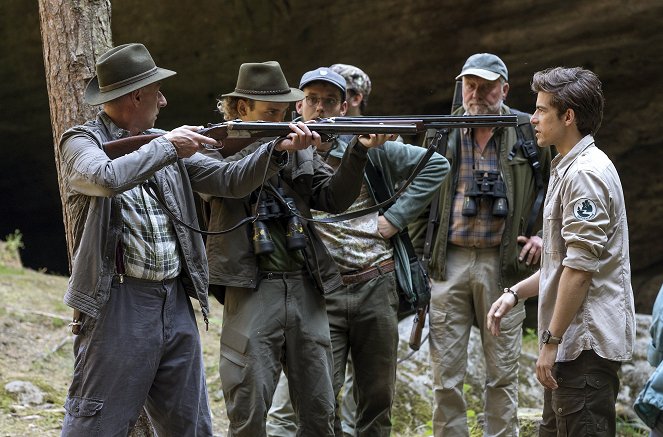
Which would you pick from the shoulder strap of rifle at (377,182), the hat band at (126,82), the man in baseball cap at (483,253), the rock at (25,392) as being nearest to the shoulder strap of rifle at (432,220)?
the man in baseball cap at (483,253)

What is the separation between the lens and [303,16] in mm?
9047

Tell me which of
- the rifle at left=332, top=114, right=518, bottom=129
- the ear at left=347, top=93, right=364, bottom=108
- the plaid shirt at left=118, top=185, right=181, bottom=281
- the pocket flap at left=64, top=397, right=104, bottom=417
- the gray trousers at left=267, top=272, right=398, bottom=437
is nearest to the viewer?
the pocket flap at left=64, top=397, right=104, bottom=417

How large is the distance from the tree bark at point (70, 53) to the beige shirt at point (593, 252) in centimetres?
233

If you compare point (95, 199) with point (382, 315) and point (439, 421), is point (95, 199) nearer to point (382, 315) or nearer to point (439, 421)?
point (382, 315)

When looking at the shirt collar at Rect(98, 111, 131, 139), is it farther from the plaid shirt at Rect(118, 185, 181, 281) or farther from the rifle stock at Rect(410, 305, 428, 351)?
the rifle stock at Rect(410, 305, 428, 351)

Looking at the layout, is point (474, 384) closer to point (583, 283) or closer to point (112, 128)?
point (583, 283)

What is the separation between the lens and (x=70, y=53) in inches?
186

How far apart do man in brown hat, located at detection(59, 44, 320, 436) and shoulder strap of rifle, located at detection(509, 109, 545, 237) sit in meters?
1.77

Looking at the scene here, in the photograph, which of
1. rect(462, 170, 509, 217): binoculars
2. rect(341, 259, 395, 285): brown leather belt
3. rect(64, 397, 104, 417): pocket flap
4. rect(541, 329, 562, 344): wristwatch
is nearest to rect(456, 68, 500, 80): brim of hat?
rect(462, 170, 509, 217): binoculars

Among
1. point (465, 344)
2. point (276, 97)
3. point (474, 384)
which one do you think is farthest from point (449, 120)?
point (474, 384)

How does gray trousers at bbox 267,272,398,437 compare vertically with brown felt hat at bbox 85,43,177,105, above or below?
below

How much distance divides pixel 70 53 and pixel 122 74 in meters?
0.92

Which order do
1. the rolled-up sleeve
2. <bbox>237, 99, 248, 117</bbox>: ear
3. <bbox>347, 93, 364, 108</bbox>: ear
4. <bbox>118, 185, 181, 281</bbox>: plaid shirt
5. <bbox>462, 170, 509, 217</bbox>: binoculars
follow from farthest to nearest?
<bbox>347, 93, 364, 108</bbox>: ear
<bbox>462, 170, 509, 217</bbox>: binoculars
<bbox>237, 99, 248, 117</bbox>: ear
<bbox>118, 185, 181, 281</bbox>: plaid shirt
the rolled-up sleeve

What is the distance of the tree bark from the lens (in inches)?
184
